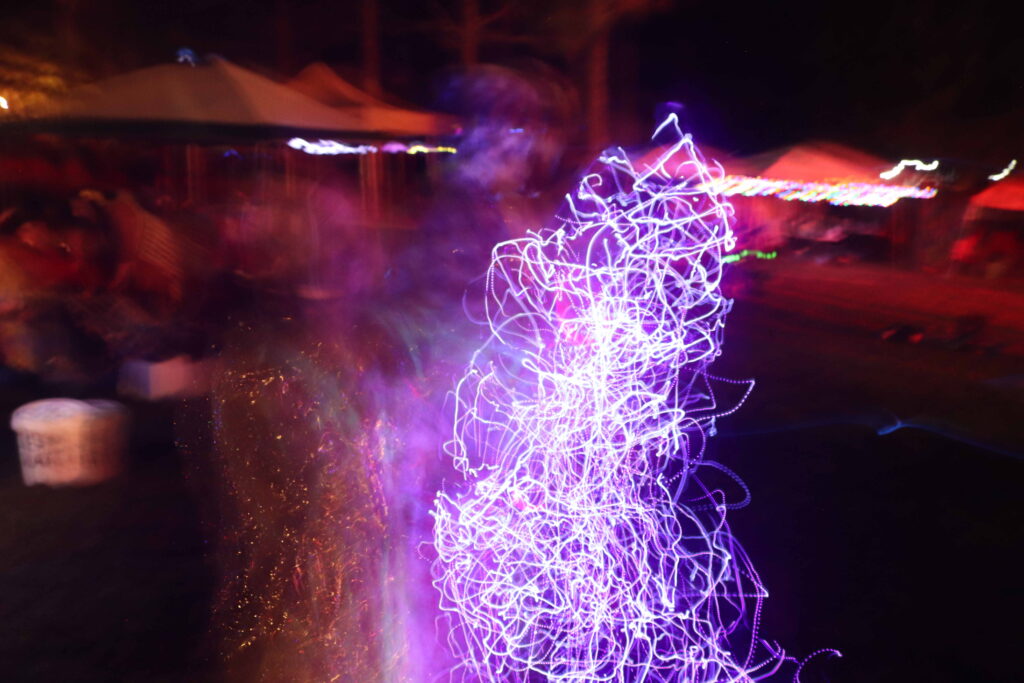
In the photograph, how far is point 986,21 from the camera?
1728cm

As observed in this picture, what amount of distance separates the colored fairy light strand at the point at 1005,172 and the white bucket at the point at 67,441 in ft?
52.8

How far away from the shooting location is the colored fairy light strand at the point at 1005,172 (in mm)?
15900

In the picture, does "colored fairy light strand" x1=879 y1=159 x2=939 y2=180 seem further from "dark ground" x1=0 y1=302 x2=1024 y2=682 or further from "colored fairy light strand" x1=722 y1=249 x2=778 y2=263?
"dark ground" x1=0 y1=302 x2=1024 y2=682

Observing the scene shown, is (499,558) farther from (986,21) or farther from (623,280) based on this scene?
(986,21)

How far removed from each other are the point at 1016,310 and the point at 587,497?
13.8 m

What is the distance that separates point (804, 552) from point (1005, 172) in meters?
14.9

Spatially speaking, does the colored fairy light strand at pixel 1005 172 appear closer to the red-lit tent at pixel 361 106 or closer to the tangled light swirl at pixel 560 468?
the red-lit tent at pixel 361 106

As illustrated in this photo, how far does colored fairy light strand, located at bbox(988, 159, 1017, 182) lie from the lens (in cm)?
1590

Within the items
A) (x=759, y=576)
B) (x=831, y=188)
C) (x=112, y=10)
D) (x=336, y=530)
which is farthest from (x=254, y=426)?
(x=831, y=188)

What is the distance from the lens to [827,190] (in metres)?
18.0

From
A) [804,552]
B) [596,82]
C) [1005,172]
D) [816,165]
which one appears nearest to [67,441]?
[804,552]

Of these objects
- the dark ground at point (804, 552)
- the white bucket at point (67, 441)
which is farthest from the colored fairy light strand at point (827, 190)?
the white bucket at point (67, 441)

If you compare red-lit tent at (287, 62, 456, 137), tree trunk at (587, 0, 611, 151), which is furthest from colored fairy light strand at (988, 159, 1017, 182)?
red-lit tent at (287, 62, 456, 137)

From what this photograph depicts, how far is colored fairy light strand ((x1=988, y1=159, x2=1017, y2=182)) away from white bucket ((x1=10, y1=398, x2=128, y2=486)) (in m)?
16.1
